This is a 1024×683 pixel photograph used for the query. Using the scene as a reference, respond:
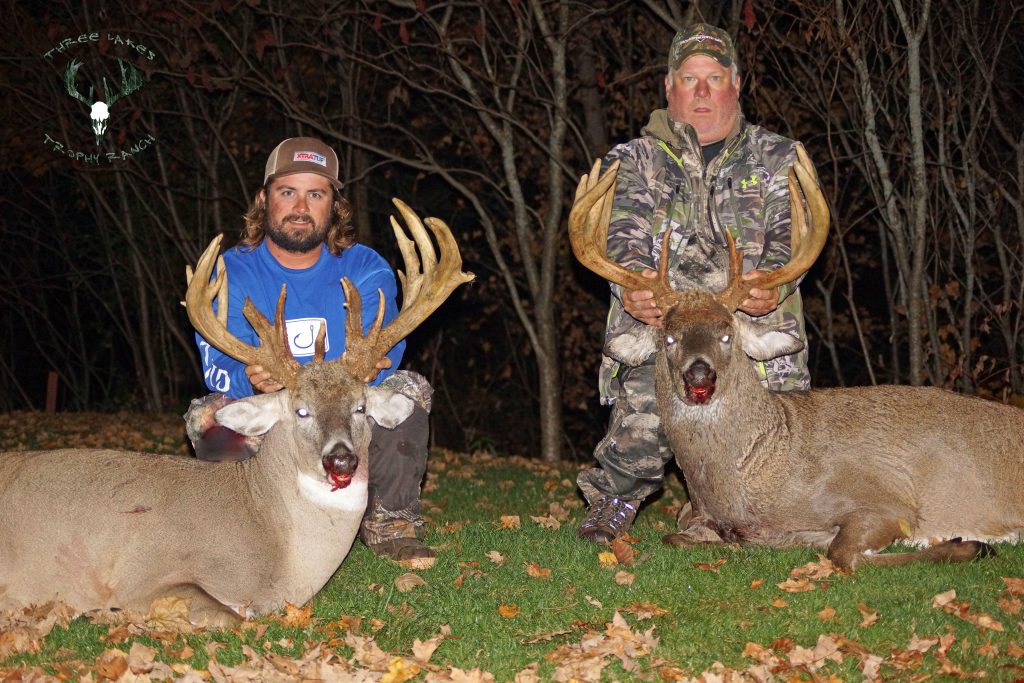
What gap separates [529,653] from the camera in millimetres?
4949

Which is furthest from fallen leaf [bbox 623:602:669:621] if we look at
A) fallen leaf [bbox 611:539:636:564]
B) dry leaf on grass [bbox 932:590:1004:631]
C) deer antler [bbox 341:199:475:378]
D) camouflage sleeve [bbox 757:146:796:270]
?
camouflage sleeve [bbox 757:146:796:270]

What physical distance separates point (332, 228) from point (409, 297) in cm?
149

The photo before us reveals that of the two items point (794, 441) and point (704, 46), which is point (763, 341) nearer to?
point (794, 441)

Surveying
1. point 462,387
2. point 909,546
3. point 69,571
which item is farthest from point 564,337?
point 69,571

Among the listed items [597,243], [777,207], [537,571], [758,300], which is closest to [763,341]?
[758,300]

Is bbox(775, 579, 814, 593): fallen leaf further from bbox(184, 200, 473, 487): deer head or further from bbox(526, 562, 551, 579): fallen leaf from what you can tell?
bbox(184, 200, 473, 487): deer head

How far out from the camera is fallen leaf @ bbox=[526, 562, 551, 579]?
6.07 meters

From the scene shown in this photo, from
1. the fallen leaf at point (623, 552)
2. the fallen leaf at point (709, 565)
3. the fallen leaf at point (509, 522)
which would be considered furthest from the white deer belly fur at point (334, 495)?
the fallen leaf at point (509, 522)

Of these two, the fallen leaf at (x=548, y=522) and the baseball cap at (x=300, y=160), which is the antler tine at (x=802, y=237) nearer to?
the fallen leaf at (x=548, y=522)

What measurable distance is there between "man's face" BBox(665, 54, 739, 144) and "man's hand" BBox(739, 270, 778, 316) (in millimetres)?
1230

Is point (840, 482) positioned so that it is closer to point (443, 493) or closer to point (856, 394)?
point (856, 394)

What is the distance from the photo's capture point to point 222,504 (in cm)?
571

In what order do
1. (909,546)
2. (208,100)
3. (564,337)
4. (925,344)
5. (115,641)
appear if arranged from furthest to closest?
(208,100) < (564,337) < (925,344) < (909,546) < (115,641)

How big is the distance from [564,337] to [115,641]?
1174 cm
